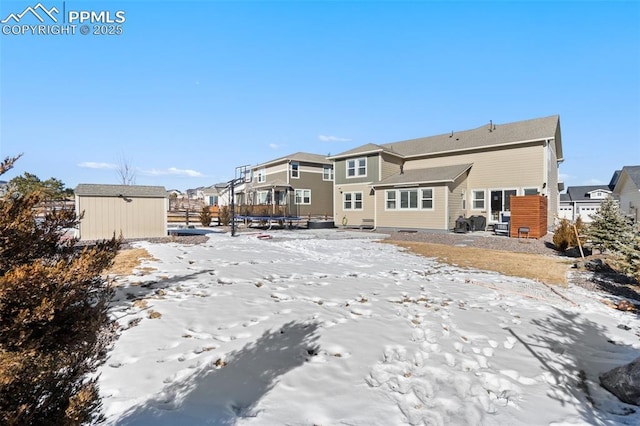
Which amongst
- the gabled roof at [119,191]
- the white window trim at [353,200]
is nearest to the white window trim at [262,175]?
the white window trim at [353,200]

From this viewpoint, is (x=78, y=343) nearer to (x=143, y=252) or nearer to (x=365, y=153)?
(x=143, y=252)

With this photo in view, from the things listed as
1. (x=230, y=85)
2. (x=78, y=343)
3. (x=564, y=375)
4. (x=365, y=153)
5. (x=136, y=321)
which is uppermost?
(x=230, y=85)

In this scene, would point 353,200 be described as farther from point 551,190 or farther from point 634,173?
point 634,173

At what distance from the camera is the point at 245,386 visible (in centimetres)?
288

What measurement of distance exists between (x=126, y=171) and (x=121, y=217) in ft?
79.3

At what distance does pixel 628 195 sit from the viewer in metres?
23.0

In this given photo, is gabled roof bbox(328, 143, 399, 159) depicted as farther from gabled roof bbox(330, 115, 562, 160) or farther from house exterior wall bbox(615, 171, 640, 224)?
house exterior wall bbox(615, 171, 640, 224)

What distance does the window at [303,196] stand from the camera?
30.3m

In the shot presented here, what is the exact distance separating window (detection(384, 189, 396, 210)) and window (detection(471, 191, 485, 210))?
4.81m

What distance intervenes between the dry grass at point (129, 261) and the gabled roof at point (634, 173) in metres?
27.3

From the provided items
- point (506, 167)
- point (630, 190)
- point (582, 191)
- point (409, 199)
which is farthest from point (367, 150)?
point (582, 191)

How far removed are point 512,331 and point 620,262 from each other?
4601mm

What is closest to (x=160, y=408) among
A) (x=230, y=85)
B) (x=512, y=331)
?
(x=512, y=331)

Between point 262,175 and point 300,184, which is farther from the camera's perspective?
point 262,175
